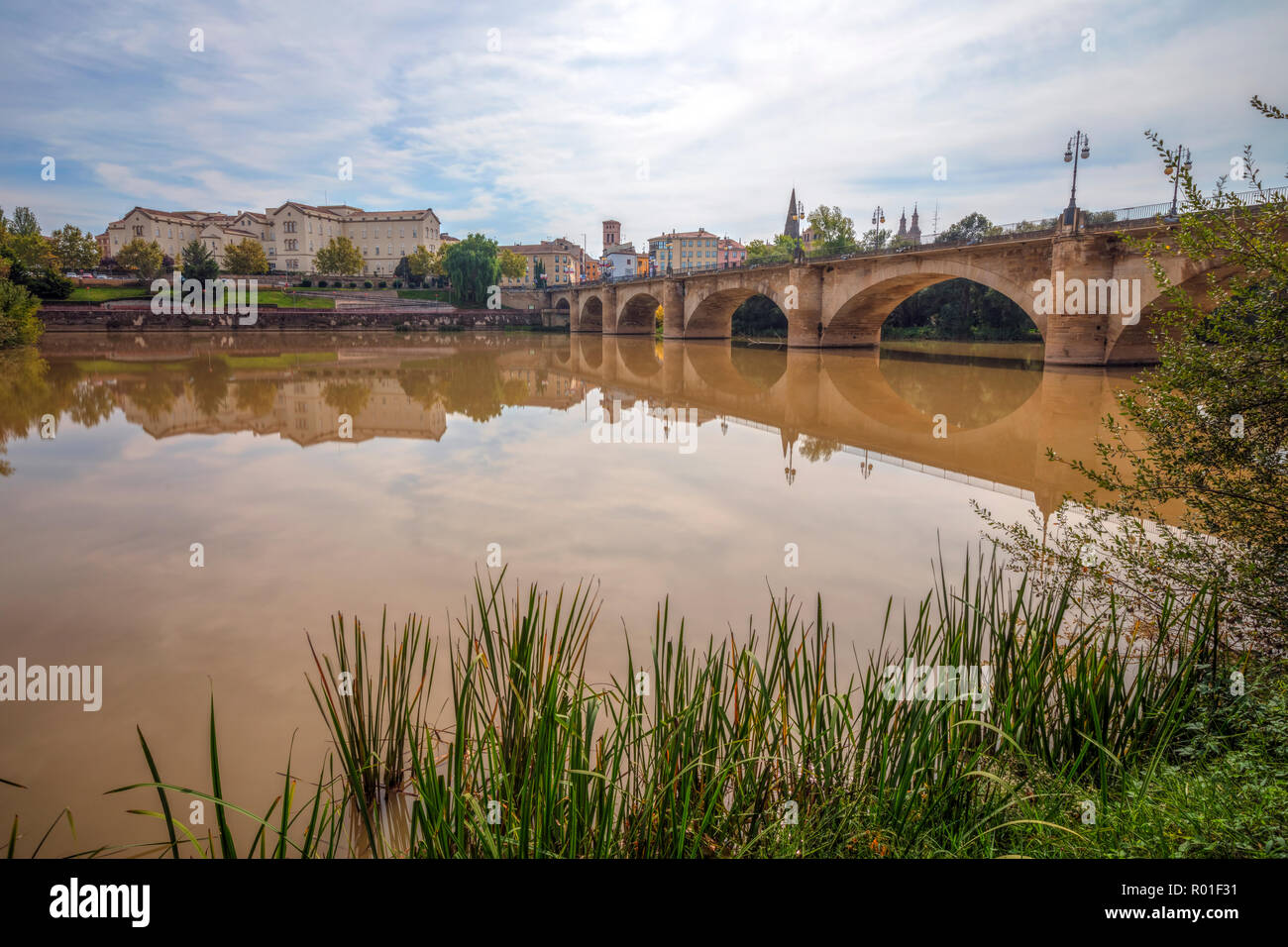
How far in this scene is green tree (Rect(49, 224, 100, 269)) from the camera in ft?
207

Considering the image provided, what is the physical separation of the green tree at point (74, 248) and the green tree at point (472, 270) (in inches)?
1271

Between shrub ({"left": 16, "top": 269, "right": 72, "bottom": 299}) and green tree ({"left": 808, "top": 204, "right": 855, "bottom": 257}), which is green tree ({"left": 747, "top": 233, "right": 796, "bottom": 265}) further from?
shrub ({"left": 16, "top": 269, "right": 72, "bottom": 299})

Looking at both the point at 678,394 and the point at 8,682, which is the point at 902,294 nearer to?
the point at 678,394

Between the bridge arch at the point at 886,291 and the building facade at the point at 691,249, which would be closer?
the bridge arch at the point at 886,291

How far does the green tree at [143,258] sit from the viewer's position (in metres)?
63.2

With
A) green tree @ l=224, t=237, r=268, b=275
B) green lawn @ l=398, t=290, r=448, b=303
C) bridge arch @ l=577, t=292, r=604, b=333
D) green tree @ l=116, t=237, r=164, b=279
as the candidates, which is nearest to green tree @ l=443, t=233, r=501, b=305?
green lawn @ l=398, t=290, r=448, b=303

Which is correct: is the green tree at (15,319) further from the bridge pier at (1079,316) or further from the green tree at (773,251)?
the green tree at (773,251)

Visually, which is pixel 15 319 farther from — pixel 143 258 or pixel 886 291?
pixel 143 258

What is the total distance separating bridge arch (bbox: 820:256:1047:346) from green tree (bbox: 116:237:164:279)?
61856 mm

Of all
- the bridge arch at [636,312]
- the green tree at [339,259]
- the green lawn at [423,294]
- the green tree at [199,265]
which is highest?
the green tree at [339,259]

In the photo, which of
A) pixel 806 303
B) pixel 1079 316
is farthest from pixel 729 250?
pixel 1079 316

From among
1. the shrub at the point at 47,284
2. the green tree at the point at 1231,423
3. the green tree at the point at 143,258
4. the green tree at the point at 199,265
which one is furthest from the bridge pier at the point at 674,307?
the green tree at the point at 143,258

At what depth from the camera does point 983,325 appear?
36438 millimetres
